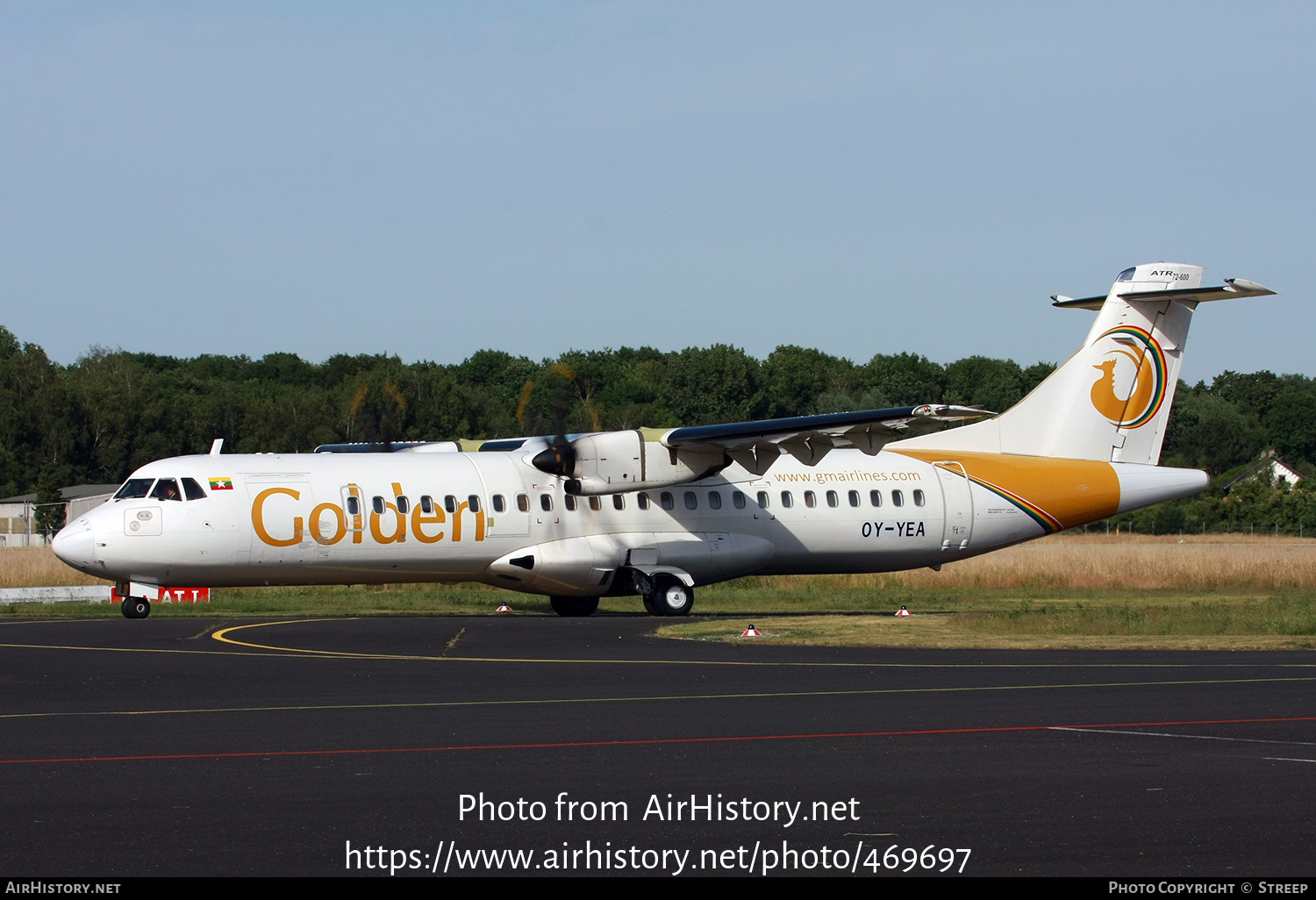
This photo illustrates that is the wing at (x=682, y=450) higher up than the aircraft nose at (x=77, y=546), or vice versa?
the wing at (x=682, y=450)

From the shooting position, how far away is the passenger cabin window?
2473 centimetres

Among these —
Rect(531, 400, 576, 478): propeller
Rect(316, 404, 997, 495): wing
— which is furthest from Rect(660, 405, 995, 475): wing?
Rect(531, 400, 576, 478): propeller

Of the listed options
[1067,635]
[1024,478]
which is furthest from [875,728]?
[1024,478]

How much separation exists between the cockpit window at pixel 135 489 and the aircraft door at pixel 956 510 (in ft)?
48.8

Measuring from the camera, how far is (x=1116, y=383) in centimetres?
2972

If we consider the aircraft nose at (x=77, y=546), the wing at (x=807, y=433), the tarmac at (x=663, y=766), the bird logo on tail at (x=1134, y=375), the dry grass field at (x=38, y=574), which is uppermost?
the bird logo on tail at (x=1134, y=375)

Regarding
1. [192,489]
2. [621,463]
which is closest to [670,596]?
[621,463]

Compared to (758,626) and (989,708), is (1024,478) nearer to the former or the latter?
(758,626)

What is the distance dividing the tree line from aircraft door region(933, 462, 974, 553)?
23476 millimetres

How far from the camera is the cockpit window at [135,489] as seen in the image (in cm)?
2478

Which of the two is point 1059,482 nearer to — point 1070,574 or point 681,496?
point 681,496

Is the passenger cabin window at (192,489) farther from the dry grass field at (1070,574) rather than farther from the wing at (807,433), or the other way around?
the dry grass field at (1070,574)

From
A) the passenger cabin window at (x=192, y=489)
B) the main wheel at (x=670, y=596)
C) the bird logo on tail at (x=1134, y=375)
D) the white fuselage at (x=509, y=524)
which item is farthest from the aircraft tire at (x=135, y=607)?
the bird logo on tail at (x=1134, y=375)

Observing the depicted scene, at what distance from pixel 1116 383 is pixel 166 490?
60.2 ft
